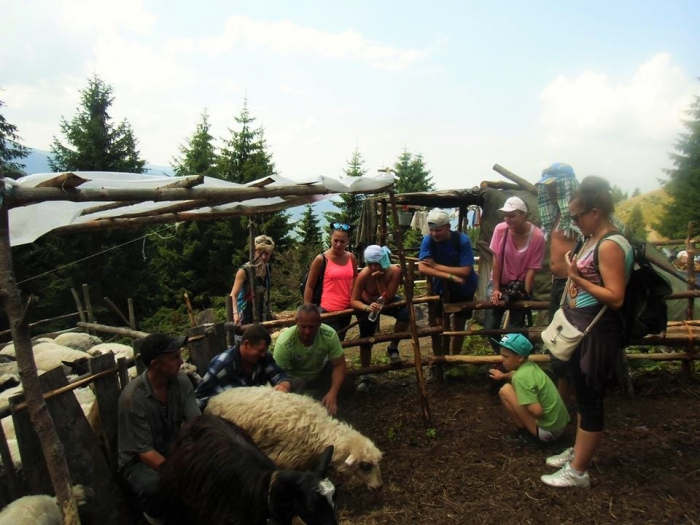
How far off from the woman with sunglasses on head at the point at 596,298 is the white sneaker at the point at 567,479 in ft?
0.97

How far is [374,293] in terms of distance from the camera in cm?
565

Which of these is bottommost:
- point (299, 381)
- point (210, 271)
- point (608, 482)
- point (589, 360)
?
point (210, 271)

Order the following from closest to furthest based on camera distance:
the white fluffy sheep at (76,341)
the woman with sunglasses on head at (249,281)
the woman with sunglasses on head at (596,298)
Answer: the woman with sunglasses on head at (596,298)
the woman with sunglasses on head at (249,281)
the white fluffy sheep at (76,341)

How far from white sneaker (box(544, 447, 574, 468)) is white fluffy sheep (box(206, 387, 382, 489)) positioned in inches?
54.9

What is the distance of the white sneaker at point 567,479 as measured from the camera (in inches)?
134

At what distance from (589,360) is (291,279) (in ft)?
46.6

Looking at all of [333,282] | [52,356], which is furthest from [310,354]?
[52,356]

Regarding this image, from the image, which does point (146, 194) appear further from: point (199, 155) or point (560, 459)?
point (199, 155)

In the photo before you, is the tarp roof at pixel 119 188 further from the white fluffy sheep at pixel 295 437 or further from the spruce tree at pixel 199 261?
the spruce tree at pixel 199 261

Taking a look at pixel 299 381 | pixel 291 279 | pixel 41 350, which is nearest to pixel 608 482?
pixel 299 381

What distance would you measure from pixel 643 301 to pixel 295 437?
2.68m

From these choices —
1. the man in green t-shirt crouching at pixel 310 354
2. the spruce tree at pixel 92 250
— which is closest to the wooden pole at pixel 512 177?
the man in green t-shirt crouching at pixel 310 354

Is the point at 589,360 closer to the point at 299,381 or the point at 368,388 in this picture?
the point at 299,381

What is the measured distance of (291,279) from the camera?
55.1 feet
